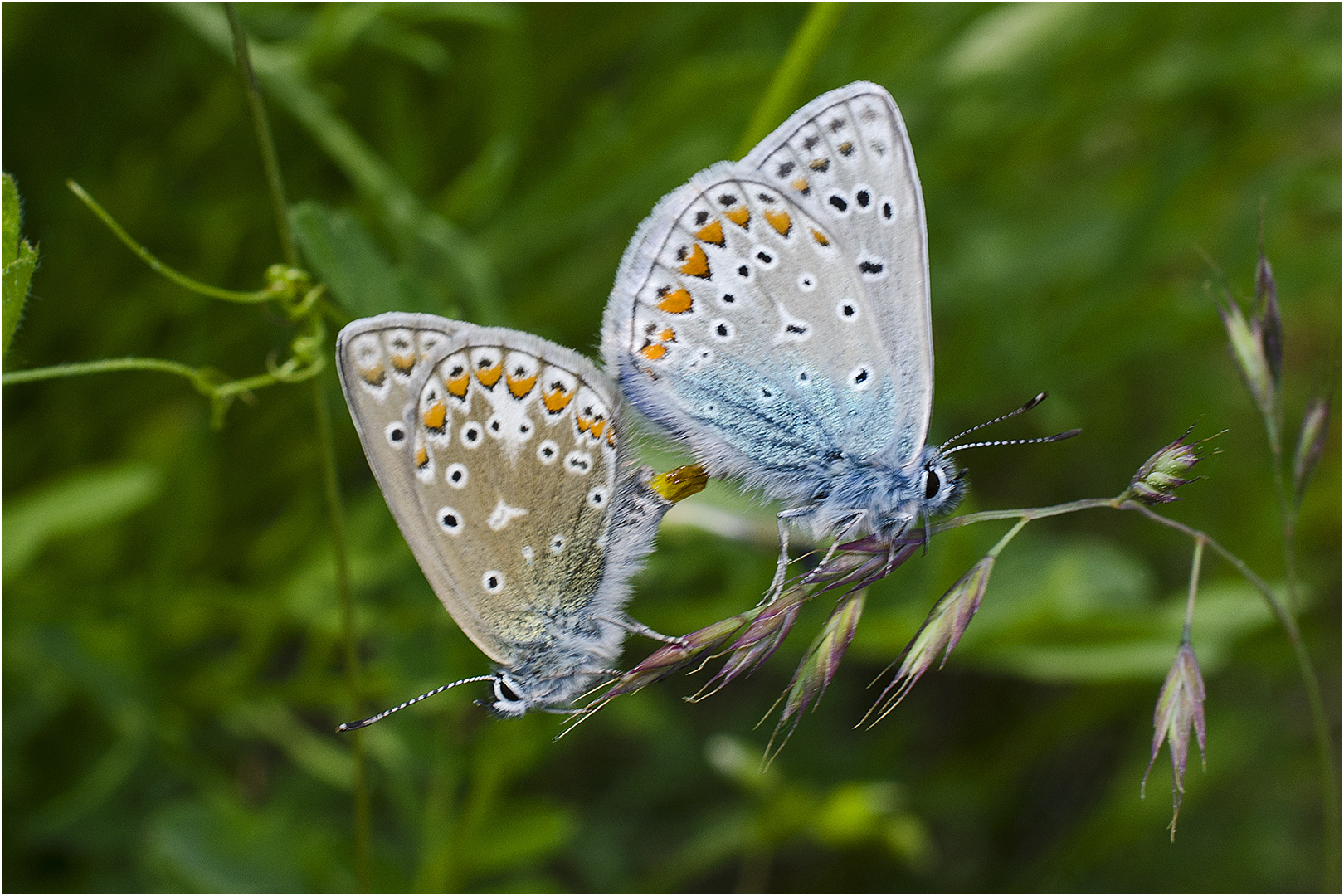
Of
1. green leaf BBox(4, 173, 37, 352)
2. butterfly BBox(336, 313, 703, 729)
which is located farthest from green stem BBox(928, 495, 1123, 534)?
green leaf BBox(4, 173, 37, 352)

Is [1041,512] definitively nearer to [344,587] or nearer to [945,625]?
[945,625]

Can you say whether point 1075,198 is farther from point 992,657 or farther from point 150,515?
point 150,515

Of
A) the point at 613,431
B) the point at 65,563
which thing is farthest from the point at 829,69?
the point at 65,563

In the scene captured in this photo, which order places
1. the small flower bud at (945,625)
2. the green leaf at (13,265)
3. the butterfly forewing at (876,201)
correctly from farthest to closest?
the butterfly forewing at (876,201), the small flower bud at (945,625), the green leaf at (13,265)

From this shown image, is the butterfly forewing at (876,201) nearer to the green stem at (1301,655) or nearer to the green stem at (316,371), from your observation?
the green stem at (1301,655)

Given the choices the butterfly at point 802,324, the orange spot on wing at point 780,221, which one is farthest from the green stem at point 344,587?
the orange spot on wing at point 780,221

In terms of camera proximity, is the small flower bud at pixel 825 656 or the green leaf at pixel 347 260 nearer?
the small flower bud at pixel 825 656
